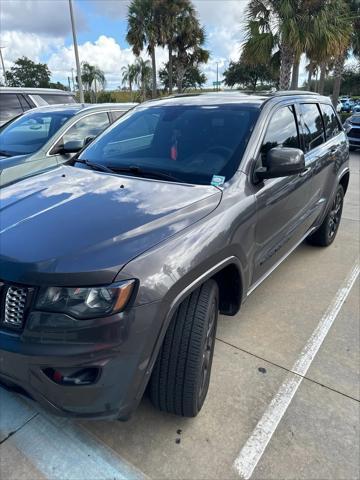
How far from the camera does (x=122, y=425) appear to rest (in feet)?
7.01

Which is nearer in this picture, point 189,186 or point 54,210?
point 54,210

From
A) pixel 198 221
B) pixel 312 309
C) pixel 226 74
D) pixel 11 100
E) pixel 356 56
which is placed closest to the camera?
pixel 198 221

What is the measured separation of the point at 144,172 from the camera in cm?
260

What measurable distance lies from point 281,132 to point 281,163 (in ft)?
2.27

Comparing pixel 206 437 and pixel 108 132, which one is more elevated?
pixel 108 132

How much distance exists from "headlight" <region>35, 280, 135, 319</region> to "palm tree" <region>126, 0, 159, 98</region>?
25.0 metres

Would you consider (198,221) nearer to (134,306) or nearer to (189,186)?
(189,186)

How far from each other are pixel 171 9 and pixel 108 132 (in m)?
23.2

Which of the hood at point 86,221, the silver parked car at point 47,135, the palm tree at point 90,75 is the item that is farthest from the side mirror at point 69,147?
the palm tree at point 90,75

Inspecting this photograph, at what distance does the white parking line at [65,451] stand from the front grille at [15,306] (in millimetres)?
813

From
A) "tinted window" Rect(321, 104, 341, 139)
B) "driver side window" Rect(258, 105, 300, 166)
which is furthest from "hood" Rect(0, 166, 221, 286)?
"tinted window" Rect(321, 104, 341, 139)

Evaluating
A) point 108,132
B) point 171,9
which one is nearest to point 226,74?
point 171,9

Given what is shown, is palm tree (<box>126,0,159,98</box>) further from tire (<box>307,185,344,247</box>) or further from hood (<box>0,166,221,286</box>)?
hood (<box>0,166,221,286</box>)

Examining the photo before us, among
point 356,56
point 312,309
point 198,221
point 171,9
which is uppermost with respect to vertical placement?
point 171,9
